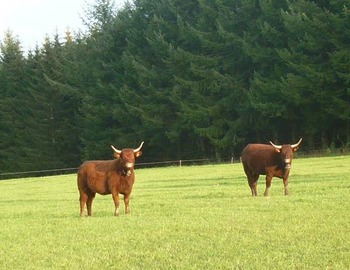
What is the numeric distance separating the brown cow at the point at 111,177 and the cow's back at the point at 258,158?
4260 mm

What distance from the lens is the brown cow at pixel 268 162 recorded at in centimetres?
1873

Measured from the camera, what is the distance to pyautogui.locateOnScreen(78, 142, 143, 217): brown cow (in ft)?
53.2

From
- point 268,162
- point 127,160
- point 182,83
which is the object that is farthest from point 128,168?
point 182,83

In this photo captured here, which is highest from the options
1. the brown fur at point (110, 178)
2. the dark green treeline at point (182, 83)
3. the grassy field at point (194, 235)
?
the dark green treeline at point (182, 83)

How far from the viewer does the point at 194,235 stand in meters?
12.0

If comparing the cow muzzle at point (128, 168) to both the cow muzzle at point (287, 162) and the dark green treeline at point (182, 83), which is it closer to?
the cow muzzle at point (287, 162)

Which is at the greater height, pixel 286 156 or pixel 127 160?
pixel 127 160

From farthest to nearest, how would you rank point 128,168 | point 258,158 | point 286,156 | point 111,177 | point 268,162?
point 258,158 < point 268,162 < point 286,156 < point 111,177 < point 128,168

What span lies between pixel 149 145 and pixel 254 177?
133 feet

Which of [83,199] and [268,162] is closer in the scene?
[83,199]

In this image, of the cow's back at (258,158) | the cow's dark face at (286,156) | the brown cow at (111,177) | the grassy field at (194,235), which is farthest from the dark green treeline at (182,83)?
the brown cow at (111,177)

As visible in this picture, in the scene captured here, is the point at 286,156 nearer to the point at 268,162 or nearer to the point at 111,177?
the point at 268,162

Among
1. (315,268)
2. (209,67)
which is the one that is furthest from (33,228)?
(209,67)

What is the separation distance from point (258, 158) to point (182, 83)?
36474mm
